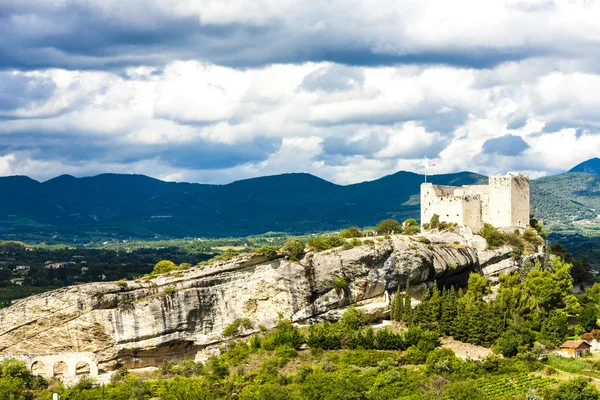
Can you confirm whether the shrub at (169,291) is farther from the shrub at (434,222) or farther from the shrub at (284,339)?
the shrub at (434,222)

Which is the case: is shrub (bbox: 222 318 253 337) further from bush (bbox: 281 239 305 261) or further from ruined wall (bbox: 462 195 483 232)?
ruined wall (bbox: 462 195 483 232)

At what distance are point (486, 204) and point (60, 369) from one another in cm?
4285

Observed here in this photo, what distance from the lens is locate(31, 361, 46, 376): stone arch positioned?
213 ft

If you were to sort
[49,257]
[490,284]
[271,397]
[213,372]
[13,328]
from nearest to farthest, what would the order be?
1. [271,397]
2. [213,372]
3. [13,328]
4. [490,284]
5. [49,257]

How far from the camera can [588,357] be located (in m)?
66.3

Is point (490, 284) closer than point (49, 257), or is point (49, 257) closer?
point (490, 284)

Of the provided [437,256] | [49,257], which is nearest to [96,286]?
[437,256]

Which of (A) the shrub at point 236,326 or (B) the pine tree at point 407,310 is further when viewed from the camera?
(B) the pine tree at point 407,310

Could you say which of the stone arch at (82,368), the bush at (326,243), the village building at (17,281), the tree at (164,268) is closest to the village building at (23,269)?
the village building at (17,281)

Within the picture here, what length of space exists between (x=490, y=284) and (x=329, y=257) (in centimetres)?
1535

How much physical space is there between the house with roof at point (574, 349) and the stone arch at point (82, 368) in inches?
1412

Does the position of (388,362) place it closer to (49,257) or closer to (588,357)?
(588,357)

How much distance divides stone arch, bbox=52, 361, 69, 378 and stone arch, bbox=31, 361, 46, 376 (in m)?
0.77

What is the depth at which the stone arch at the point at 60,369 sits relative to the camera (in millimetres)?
65625
